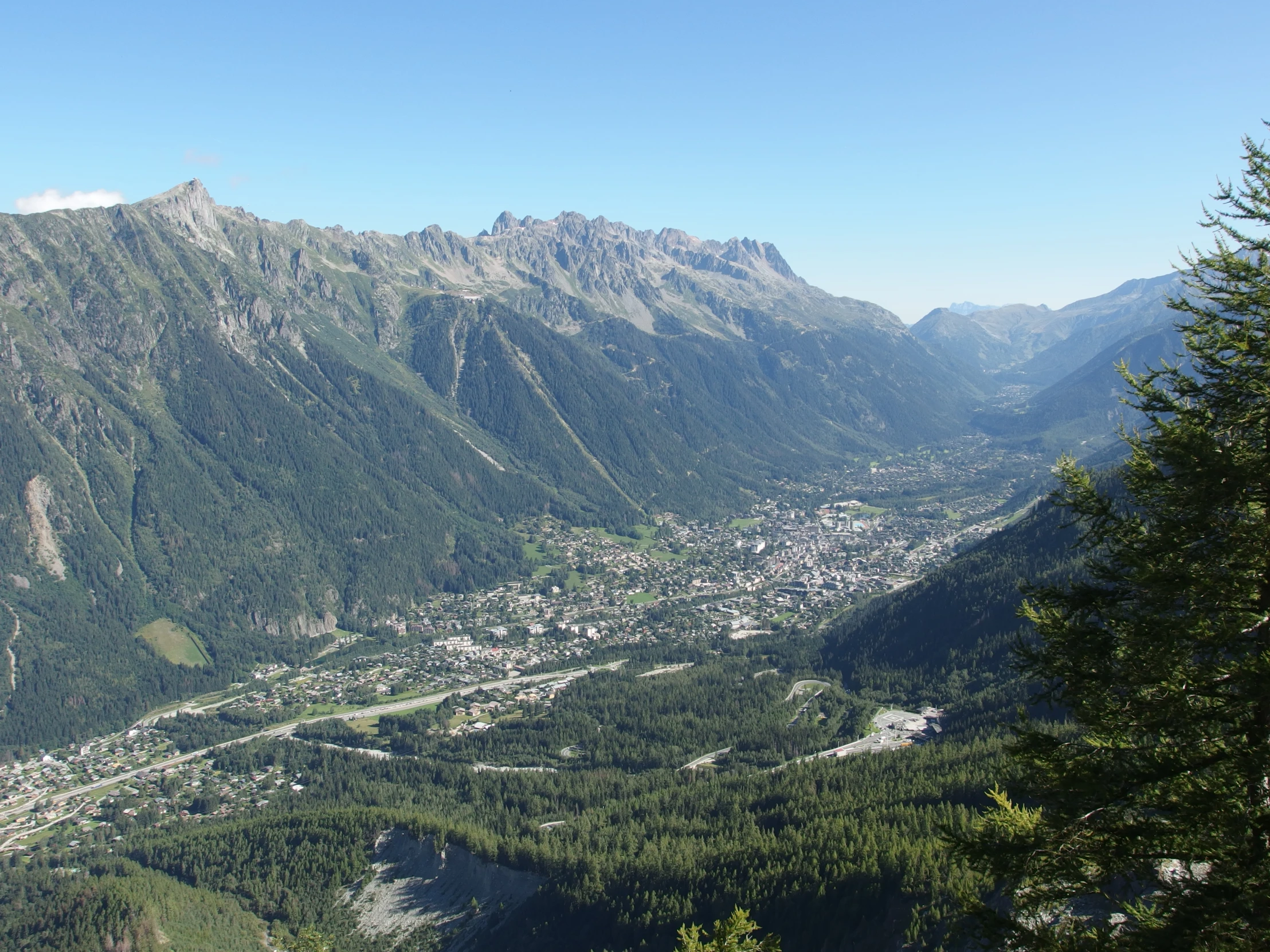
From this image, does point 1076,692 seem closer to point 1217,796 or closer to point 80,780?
point 1217,796

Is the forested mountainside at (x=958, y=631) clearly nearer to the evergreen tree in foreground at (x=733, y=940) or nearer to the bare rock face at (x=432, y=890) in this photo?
the bare rock face at (x=432, y=890)

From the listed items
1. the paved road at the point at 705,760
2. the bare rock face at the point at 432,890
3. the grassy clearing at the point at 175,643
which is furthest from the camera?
the grassy clearing at the point at 175,643

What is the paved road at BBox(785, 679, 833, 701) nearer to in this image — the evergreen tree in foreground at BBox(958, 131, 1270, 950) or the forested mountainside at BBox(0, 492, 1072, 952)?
the forested mountainside at BBox(0, 492, 1072, 952)

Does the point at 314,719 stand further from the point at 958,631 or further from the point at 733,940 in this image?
the point at 733,940

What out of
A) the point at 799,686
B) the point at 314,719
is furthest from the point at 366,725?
the point at 799,686

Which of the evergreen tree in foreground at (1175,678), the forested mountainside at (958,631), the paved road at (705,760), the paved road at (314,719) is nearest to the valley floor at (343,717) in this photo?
the paved road at (705,760)

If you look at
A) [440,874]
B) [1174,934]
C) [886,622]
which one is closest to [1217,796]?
[1174,934]

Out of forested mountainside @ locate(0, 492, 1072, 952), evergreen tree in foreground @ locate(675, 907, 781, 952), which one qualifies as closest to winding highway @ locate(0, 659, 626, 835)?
forested mountainside @ locate(0, 492, 1072, 952)
